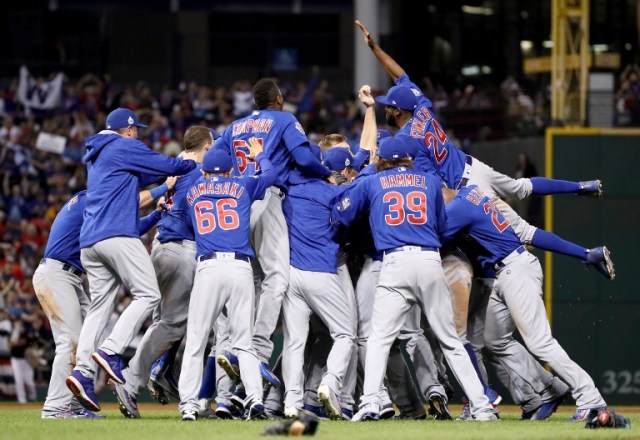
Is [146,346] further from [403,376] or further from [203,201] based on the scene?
[403,376]

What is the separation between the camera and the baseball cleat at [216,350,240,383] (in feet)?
34.2

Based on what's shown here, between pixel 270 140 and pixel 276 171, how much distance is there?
0.30 m

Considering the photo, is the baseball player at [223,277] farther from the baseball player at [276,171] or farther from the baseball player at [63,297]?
the baseball player at [63,297]

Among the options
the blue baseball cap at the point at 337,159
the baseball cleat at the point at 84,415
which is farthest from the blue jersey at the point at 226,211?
the baseball cleat at the point at 84,415

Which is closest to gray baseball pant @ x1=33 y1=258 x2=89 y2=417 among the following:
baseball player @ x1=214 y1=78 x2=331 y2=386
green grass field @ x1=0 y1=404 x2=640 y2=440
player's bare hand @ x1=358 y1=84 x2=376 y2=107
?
green grass field @ x1=0 y1=404 x2=640 y2=440

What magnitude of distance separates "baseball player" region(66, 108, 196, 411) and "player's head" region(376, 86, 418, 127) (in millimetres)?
1997

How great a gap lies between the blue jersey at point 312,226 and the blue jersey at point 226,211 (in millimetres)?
551

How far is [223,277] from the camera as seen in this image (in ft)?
34.7

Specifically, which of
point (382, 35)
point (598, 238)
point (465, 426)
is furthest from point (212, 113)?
point (465, 426)

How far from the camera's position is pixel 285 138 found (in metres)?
11.3

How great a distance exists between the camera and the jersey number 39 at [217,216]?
35.0ft

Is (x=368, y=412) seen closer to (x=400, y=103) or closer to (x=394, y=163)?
(x=394, y=163)

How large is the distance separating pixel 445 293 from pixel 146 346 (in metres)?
2.82

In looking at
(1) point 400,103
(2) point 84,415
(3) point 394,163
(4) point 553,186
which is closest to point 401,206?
(3) point 394,163
